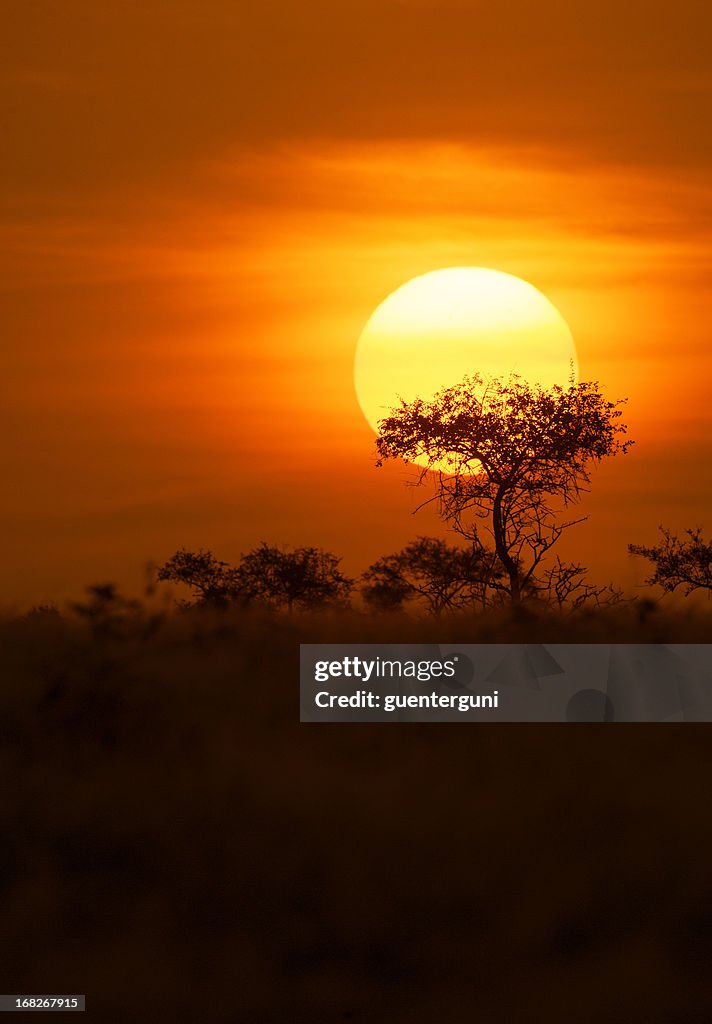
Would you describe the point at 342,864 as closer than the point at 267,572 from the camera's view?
Yes

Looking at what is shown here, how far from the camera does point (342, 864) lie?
991 cm

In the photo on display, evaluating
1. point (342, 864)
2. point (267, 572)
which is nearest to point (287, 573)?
point (267, 572)

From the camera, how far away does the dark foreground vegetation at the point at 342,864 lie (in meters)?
8.55

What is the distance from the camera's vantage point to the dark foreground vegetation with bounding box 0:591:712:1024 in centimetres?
855

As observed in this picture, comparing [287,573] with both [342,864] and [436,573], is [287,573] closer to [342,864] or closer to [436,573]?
[436,573]

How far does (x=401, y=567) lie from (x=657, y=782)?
2834 cm

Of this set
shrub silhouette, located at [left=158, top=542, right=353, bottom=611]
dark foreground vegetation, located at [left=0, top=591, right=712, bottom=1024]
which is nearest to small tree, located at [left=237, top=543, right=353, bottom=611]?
shrub silhouette, located at [left=158, top=542, right=353, bottom=611]

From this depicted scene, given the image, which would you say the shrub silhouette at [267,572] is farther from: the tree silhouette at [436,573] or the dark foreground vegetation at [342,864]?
the dark foreground vegetation at [342,864]

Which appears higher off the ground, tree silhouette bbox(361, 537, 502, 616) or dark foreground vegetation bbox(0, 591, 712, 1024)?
tree silhouette bbox(361, 537, 502, 616)

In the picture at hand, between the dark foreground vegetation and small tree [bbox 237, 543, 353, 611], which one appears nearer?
the dark foreground vegetation

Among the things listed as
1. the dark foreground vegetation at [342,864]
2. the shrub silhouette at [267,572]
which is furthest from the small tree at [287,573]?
the dark foreground vegetation at [342,864]

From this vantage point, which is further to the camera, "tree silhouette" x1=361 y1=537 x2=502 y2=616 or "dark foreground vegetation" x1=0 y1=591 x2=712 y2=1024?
"tree silhouette" x1=361 y1=537 x2=502 y2=616

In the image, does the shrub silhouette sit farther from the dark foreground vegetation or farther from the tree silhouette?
the dark foreground vegetation

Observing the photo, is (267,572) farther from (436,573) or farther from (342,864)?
(342,864)
